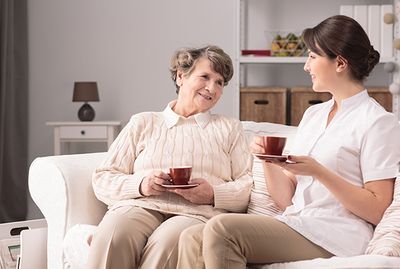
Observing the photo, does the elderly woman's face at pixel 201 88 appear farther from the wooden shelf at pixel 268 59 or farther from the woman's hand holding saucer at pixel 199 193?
the wooden shelf at pixel 268 59

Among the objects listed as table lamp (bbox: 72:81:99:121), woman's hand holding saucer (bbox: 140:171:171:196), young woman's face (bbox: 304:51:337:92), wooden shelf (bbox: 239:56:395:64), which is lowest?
woman's hand holding saucer (bbox: 140:171:171:196)

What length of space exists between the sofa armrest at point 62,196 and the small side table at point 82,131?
227 centimetres

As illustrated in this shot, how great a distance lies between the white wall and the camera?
17.6 ft

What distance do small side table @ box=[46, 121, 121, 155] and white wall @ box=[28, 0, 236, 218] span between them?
14.8 inches

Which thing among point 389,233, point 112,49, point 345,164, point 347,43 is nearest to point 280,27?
point 112,49

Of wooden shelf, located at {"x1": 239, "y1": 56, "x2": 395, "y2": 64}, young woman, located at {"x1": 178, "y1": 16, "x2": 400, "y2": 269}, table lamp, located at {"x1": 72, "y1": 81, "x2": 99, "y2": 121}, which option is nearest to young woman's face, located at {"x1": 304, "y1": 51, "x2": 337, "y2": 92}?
young woman, located at {"x1": 178, "y1": 16, "x2": 400, "y2": 269}

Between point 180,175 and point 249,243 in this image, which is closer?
point 249,243

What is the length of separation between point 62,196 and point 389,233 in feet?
3.89

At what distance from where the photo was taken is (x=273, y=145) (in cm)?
210

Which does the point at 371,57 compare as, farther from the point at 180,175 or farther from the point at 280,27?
the point at 280,27

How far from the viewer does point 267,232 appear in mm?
2072

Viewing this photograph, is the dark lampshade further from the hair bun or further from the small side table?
the hair bun

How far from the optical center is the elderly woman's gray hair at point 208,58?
2.74 m

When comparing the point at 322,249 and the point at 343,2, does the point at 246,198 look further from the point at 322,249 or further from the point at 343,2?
the point at 343,2
